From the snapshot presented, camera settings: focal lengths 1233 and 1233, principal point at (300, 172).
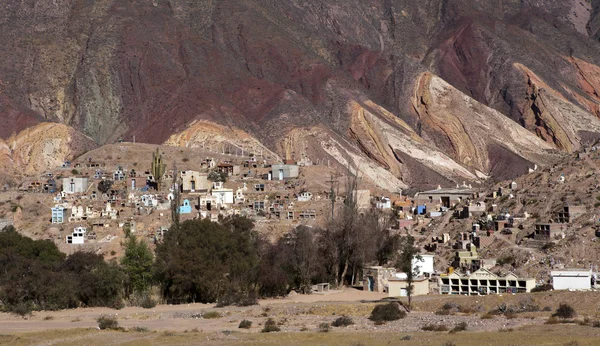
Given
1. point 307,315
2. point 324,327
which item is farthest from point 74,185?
point 324,327

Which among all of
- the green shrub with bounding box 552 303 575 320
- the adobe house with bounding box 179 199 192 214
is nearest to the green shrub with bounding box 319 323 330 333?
the green shrub with bounding box 552 303 575 320

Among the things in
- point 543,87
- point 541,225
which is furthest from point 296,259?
point 543,87

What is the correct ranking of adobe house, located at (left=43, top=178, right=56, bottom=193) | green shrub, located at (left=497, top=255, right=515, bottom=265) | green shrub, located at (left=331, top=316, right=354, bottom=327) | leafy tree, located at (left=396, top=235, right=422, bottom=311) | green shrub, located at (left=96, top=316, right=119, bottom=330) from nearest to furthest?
green shrub, located at (left=331, top=316, right=354, bottom=327)
green shrub, located at (left=96, top=316, right=119, bottom=330)
leafy tree, located at (left=396, top=235, right=422, bottom=311)
green shrub, located at (left=497, top=255, right=515, bottom=265)
adobe house, located at (left=43, top=178, right=56, bottom=193)

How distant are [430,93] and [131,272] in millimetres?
120631

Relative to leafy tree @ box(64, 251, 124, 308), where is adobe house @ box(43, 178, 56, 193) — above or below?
above

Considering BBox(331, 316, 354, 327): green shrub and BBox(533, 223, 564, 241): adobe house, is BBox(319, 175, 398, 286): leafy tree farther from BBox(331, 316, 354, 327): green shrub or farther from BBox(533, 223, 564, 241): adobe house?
BBox(331, 316, 354, 327): green shrub

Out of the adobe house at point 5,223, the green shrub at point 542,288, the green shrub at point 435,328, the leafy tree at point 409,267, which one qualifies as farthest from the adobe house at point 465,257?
the adobe house at point 5,223

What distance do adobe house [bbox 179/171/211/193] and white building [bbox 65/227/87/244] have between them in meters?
21.0

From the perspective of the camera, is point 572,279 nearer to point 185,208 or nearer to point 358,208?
point 358,208

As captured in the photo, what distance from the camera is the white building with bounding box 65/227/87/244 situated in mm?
84688

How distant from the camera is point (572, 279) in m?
59.0

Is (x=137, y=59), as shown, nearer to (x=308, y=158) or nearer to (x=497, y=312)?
(x=308, y=158)

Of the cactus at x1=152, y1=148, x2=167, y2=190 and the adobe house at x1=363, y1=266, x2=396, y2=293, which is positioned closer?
the adobe house at x1=363, y1=266, x2=396, y2=293

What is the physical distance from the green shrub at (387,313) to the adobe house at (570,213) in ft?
58.8
